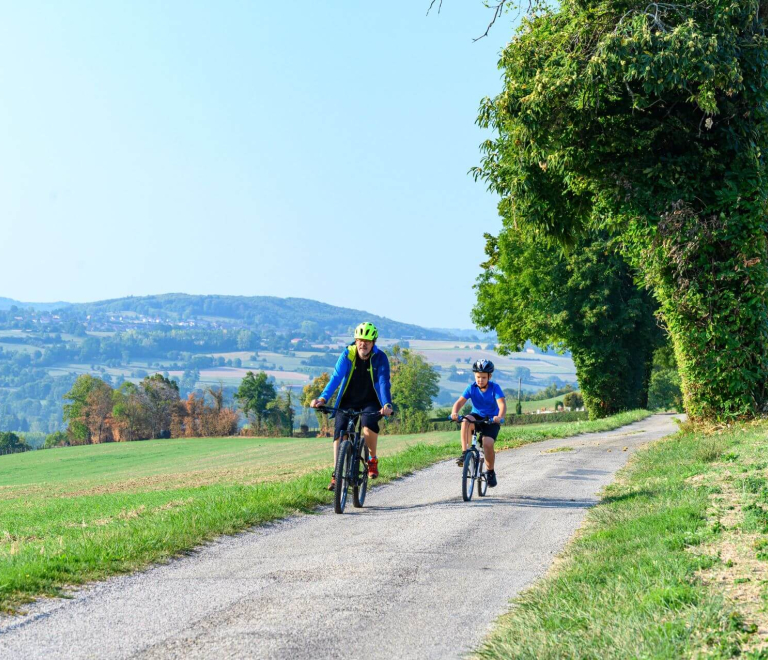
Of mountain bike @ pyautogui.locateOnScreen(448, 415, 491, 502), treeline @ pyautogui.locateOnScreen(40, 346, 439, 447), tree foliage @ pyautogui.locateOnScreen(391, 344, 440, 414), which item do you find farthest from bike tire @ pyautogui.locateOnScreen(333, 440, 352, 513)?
treeline @ pyautogui.locateOnScreen(40, 346, 439, 447)

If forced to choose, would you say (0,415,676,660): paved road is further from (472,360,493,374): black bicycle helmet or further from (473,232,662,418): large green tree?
(473,232,662,418): large green tree

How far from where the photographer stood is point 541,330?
4600cm

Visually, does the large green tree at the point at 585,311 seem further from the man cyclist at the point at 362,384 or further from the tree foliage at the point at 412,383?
the tree foliage at the point at 412,383

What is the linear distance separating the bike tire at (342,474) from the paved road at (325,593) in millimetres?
227

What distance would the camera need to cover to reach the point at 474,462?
12.5 m

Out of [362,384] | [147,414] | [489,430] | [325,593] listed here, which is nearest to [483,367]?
[489,430]

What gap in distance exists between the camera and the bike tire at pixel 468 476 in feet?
39.7

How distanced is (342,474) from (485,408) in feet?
8.39

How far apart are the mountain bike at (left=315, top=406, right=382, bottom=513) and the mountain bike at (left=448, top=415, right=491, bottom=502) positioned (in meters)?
1.46

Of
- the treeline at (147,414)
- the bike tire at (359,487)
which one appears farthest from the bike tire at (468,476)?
the treeline at (147,414)

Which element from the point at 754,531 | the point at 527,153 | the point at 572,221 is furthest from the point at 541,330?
the point at 754,531

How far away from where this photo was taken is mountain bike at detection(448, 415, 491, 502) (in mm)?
12195

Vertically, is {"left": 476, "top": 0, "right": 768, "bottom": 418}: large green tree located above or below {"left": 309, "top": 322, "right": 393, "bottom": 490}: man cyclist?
above

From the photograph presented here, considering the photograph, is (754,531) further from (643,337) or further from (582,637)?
(643,337)
